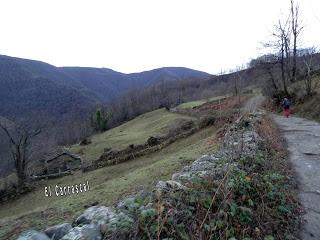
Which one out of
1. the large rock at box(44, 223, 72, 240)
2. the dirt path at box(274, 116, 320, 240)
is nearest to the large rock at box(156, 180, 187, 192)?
the large rock at box(44, 223, 72, 240)

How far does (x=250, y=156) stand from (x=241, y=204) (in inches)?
98.1

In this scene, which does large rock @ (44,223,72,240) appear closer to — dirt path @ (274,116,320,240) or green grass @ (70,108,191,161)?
dirt path @ (274,116,320,240)

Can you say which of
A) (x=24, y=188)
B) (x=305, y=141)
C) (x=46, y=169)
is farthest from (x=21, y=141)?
(x=305, y=141)

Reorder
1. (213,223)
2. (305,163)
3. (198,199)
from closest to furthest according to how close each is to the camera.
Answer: (213,223), (198,199), (305,163)

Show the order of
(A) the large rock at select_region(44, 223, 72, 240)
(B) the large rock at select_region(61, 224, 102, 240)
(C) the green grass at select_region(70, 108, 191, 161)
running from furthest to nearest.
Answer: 1. (C) the green grass at select_region(70, 108, 191, 161)
2. (A) the large rock at select_region(44, 223, 72, 240)
3. (B) the large rock at select_region(61, 224, 102, 240)

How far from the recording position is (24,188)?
1308 inches

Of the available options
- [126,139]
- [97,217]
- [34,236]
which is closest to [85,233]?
[97,217]

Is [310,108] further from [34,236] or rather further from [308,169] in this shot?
[34,236]

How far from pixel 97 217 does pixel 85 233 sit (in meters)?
0.57

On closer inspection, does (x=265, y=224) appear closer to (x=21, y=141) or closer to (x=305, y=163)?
(x=305, y=163)

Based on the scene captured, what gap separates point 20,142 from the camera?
41.2 meters

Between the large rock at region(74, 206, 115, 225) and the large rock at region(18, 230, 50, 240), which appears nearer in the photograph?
the large rock at region(18, 230, 50, 240)

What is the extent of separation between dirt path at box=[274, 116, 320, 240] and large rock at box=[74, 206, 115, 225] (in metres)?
3.21

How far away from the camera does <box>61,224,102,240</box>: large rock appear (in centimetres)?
431
